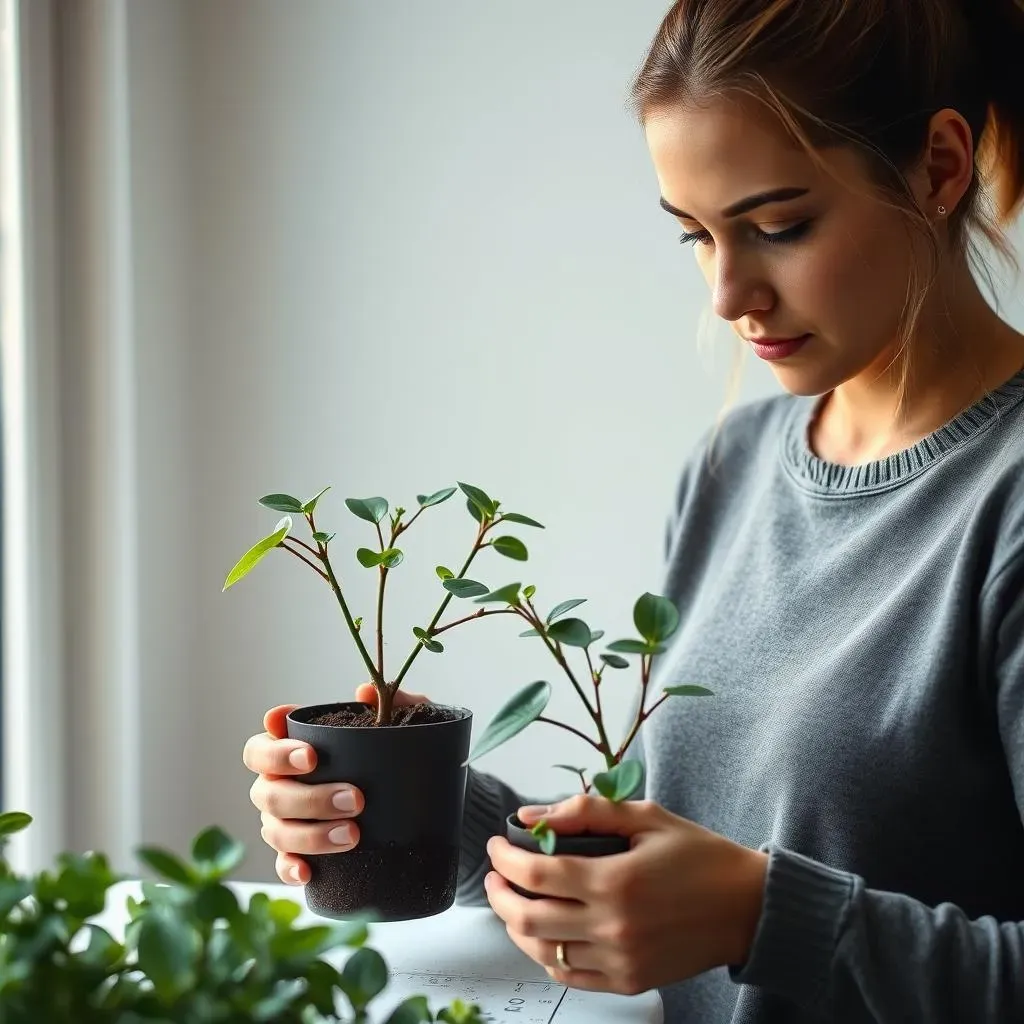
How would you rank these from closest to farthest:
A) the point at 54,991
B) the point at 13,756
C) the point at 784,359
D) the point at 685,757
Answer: the point at 54,991, the point at 784,359, the point at 685,757, the point at 13,756

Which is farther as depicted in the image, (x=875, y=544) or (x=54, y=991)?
(x=875, y=544)

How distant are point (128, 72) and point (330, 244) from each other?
1.07 ft

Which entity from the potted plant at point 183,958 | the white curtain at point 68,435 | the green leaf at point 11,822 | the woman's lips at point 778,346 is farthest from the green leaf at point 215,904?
the white curtain at point 68,435

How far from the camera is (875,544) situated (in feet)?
3.37

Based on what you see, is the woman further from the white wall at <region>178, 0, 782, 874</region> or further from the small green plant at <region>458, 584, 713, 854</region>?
the white wall at <region>178, 0, 782, 874</region>

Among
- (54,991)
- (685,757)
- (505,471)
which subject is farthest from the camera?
(505,471)

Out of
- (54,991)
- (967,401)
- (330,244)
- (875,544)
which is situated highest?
(330,244)

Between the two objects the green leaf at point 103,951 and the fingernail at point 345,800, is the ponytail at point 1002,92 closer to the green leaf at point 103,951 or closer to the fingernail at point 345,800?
the fingernail at point 345,800

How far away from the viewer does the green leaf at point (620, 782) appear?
0.69 m

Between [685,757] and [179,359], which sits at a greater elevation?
[179,359]

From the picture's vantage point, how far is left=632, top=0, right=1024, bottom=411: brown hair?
0.92m

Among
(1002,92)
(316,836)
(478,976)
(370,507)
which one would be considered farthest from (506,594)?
(1002,92)

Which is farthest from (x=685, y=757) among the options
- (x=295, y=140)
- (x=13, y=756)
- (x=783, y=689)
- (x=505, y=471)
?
(x=295, y=140)

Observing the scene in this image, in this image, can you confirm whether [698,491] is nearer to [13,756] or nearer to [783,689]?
[783,689]
